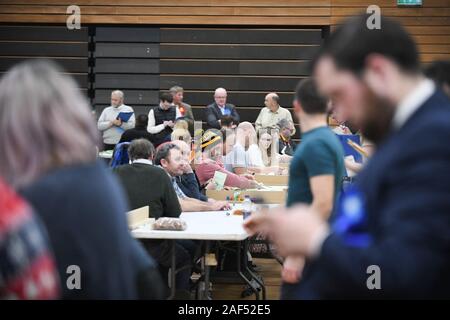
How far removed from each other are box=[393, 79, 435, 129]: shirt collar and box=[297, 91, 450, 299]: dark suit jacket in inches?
0.4

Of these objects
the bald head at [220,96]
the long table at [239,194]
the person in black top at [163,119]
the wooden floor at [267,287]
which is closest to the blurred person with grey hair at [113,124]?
the person in black top at [163,119]

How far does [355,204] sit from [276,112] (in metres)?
9.63

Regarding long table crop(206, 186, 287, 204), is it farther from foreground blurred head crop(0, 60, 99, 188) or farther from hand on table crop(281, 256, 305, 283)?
foreground blurred head crop(0, 60, 99, 188)

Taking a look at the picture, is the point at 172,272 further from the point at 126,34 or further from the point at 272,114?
the point at 126,34

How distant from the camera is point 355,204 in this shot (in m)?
1.41

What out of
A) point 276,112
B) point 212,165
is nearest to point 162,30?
point 276,112

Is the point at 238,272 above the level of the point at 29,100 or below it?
below

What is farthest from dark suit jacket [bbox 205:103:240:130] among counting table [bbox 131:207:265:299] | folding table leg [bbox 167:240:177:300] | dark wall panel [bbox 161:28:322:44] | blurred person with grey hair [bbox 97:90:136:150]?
folding table leg [bbox 167:240:177:300]

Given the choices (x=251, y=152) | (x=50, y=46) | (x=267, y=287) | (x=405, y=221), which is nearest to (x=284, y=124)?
(x=251, y=152)

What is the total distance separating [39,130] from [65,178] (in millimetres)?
112

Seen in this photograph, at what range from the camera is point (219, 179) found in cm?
601

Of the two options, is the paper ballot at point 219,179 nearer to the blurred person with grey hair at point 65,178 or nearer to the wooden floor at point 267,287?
the wooden floor at point 267,287

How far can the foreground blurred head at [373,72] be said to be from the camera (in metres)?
1.36

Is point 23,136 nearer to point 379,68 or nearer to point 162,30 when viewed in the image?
point 379,68
